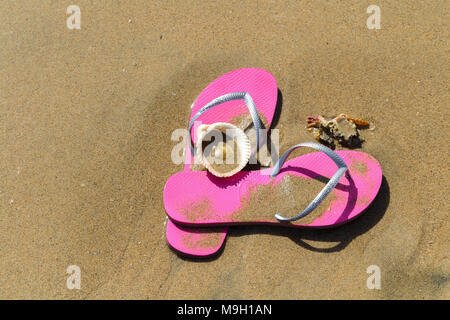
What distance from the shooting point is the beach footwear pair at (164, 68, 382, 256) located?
8.57 feet

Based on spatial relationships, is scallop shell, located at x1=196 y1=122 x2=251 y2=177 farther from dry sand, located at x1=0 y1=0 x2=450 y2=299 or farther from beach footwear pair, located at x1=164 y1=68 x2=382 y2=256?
dry sand, located at x1=0 y1=0 x2=450 y2=299

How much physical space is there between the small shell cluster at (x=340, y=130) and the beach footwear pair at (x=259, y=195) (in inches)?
5.1

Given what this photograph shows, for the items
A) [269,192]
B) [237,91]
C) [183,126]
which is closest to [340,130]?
[269,192]

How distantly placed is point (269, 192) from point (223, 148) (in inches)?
20.5

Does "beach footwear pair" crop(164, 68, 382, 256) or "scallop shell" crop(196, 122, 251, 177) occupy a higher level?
"scallop shell" crop(196, 122, 251, 177)

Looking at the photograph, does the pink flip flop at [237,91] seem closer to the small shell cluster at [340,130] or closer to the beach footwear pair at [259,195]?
the beach footwear pair at [259,195]

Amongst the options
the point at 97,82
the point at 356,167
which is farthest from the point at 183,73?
the point at 356,167

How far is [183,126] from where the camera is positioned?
9.99 feet

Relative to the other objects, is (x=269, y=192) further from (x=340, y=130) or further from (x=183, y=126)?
(x=183, y=126)

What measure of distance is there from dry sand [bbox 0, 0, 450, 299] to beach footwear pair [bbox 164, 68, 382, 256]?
0.14 meters

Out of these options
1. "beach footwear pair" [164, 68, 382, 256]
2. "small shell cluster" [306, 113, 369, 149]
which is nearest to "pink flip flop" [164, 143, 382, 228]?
"beach footwear pair" [164, 68, 382, 256]

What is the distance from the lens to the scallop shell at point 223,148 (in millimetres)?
2770

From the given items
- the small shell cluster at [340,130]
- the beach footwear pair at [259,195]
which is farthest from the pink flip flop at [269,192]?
the small shell cluster at [340,130]

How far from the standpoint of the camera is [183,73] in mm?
3242
